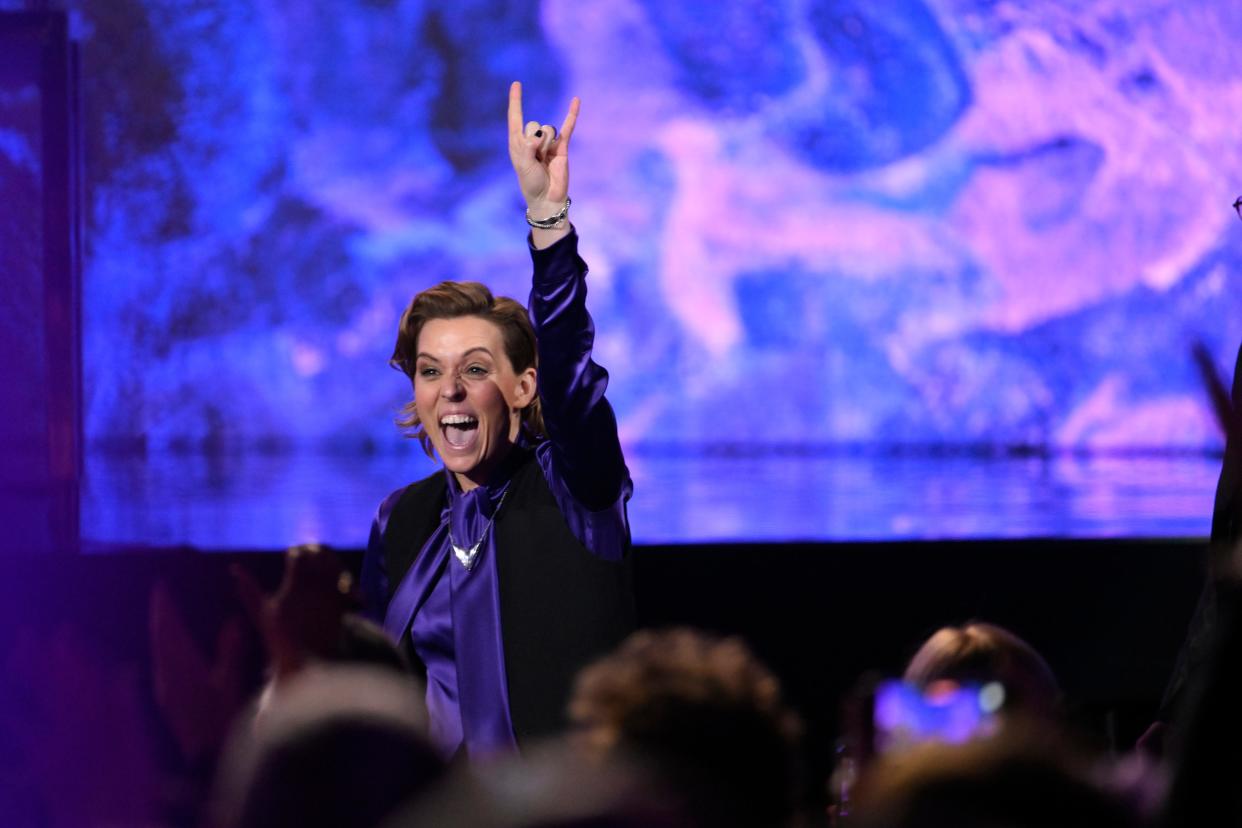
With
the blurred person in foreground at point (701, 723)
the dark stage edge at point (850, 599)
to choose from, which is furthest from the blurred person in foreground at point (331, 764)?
the dark stage edge at point (850, 599)

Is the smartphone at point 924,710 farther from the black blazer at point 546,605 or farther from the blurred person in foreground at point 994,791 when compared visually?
the black blazer at point 546,605

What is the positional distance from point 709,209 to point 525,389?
5.95 feet

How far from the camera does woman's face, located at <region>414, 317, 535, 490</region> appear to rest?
232 cm

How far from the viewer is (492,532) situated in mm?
2154


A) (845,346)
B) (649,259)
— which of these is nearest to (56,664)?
(649,259)

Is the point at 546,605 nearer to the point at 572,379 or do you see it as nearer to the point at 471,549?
the point at 471,549

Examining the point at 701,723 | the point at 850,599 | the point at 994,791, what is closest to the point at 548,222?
the point at 701,723

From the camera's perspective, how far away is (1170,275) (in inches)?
169

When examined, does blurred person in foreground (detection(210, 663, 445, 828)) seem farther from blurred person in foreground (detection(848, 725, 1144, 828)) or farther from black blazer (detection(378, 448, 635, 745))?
black blazer (detection(378, 448, 635, 745))

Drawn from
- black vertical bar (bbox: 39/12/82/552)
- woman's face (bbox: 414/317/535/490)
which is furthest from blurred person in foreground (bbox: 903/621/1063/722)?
black vertical bar (bbox: 39/12/82/552)

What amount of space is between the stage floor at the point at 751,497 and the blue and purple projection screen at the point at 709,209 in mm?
79

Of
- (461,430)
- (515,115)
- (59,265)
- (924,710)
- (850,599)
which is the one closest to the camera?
(924,710)

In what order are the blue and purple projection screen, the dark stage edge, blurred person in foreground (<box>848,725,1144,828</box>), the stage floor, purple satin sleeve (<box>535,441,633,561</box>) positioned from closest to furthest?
1. blurred person in foreground (<box>848,725,1144,828</box>)
2. purple satin sleeve (<box>535,441,633,561</box>)
3. the dark stage edge
4. the stage floor
5. the blue and purple projection screen

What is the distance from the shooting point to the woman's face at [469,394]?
2.32 meters
